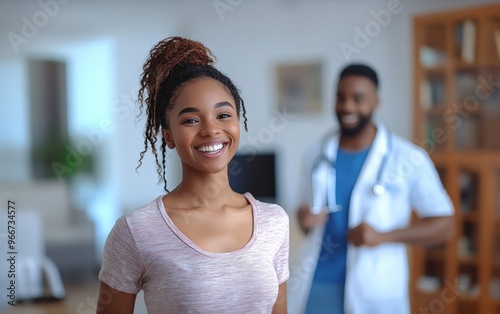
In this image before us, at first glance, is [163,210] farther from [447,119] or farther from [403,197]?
[447,119]

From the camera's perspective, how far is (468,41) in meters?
2.06

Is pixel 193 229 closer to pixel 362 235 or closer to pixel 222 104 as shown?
pixel 222 104

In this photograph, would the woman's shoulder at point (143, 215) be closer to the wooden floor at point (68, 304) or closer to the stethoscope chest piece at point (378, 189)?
the stethoscope chest piece at point (378, 189)

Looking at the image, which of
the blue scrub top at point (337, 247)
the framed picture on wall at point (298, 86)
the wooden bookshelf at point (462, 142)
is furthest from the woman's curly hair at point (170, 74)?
the wooden bookshelf at point (462, 142)

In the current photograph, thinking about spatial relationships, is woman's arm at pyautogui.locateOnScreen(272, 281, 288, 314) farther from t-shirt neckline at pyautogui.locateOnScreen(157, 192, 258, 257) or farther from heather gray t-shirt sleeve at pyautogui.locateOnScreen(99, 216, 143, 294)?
heather gray t-shirt sleeve at pyautogui.locateOnScreen(99, 216, 143, 294)

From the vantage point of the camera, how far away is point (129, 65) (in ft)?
8.43

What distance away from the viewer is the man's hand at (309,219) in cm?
166

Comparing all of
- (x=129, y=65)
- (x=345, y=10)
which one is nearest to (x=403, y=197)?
(x=345, y=10)

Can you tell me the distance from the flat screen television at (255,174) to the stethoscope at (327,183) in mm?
231

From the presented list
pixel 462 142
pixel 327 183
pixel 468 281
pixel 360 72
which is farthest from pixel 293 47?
pixel 468 281

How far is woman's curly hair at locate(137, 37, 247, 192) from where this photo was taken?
0.85 metres

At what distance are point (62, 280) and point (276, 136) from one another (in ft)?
3.52

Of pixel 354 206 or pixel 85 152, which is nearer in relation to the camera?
pixel 354 206

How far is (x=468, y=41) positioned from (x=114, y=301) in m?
1.60
